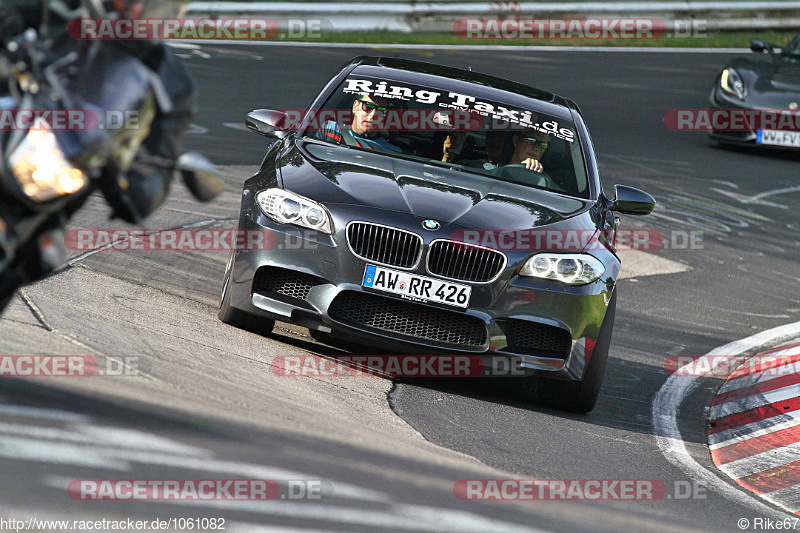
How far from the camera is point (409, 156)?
7.12m

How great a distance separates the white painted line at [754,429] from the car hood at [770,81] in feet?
28.0

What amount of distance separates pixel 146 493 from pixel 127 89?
1267 mm

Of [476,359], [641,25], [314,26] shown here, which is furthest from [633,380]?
[641,25]

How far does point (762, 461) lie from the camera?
6.48 metres

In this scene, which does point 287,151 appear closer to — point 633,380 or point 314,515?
point 633,380

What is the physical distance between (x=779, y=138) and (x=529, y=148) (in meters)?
9.04

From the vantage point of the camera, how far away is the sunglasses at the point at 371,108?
24.1ft

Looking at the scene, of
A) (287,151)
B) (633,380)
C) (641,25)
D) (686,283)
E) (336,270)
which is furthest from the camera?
(641,25)

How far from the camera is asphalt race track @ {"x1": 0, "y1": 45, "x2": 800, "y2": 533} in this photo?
12.5 ft

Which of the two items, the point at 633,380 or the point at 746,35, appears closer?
the point at 633,380
